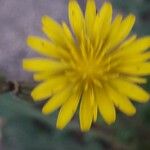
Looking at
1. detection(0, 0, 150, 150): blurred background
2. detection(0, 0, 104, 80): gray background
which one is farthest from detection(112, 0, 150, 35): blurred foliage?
detection(0, 0, 104, 80): gray background

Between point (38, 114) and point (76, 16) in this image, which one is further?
point (38, 114)

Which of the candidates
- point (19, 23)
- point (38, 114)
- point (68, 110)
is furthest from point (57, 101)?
point (19, 23)

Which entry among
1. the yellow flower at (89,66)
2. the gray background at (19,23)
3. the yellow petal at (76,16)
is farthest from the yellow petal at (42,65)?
the gray background at (19,23)

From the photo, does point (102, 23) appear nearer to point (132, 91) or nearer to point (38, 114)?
point (132, 91)

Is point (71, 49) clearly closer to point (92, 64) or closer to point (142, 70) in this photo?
point (92, 64)

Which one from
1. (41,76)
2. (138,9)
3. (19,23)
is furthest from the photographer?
(19,23)

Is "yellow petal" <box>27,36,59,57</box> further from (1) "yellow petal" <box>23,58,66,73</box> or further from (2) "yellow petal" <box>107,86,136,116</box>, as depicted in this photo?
(2) "yellow petal" <box>107,86,136,116</box>

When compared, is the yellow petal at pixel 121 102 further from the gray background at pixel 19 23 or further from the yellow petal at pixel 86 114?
the gray background at pixel 19 23

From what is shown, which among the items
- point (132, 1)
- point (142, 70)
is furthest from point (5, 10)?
point (142, 70)
